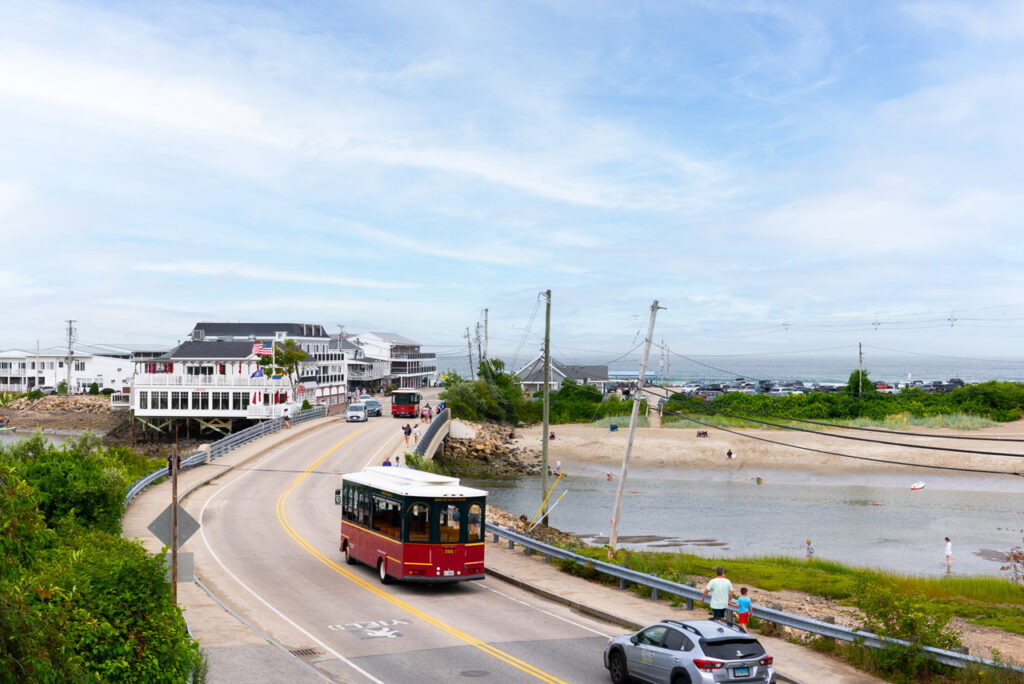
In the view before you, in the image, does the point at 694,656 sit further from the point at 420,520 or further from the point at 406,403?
the point at 406,403

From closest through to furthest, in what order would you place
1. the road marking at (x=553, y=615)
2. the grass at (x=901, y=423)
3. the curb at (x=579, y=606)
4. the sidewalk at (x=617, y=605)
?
the curb at (x=579, y=606) → the sidewalk at (x=617, y=605) → the road marking at (x=553, y=615) → the grass at (x=901, y=423)

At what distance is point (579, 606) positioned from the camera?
2311cm

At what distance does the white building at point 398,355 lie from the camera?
167m

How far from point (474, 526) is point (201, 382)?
208ft

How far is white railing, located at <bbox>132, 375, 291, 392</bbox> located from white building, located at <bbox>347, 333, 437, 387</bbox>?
75583 mm

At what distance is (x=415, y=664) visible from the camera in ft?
57.9

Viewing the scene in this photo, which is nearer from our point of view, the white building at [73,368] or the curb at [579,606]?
the curb at [579,606]

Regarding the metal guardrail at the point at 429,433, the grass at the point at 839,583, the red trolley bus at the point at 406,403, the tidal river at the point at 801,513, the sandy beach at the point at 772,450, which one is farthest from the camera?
the red trolley bus at the point at 406,403

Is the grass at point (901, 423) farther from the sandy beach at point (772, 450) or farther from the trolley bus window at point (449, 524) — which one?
the trolley bus window at point (449, 524)

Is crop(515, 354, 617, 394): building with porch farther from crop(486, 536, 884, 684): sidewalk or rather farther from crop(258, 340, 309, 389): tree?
crop(486, 536, 884, 684): sidewalk

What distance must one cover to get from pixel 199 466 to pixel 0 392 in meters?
124

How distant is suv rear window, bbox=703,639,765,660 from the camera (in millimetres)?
14508

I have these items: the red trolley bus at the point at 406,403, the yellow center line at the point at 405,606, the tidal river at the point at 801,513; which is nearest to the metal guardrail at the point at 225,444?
the yellow center line at the point at 405,606

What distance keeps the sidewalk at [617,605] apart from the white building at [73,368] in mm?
131309
